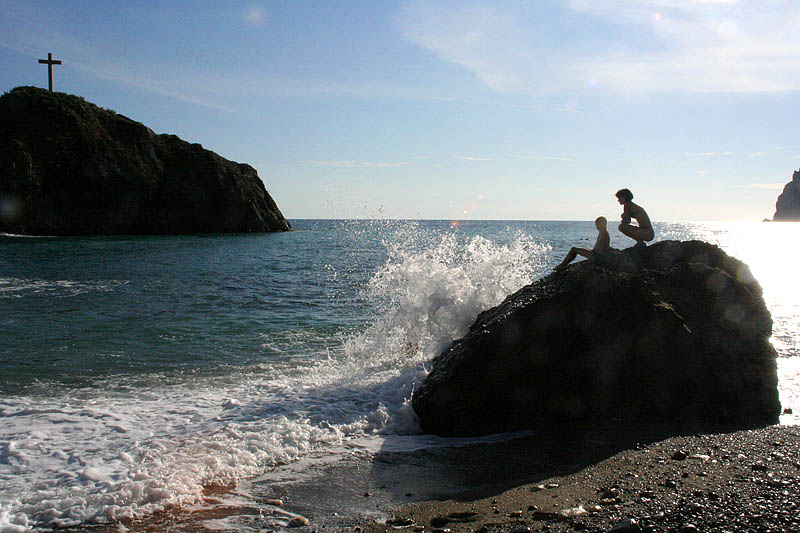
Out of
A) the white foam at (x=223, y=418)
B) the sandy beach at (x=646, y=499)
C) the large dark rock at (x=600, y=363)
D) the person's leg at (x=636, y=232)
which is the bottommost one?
the white foam at (x=223, y=418)

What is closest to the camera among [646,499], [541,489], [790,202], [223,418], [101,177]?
[646,499]

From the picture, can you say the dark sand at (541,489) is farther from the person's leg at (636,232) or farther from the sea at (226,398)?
the person's leg at (636,232)

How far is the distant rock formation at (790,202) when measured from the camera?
550 feet

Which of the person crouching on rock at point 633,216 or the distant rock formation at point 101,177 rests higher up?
the distant rock formation at point 101,177

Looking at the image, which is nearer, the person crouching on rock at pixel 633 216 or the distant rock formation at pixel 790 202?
the person crouching on rock at pixel 633 216

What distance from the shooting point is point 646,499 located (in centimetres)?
423

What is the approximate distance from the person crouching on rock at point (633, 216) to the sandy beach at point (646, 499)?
4983 mm

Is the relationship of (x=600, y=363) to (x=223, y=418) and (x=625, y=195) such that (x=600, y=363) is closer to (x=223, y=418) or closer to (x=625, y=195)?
(x=625, y=195)

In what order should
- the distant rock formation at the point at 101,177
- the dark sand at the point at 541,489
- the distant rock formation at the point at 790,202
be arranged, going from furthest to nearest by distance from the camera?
the distant rock formation at the point at 790,202 → the distant rock formation at the point at 101,177 → the dark sand at the point at 541,489

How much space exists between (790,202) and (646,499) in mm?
214888

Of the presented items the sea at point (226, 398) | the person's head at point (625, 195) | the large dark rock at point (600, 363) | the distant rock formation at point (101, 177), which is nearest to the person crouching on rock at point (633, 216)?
the person's head at point (625, 195)

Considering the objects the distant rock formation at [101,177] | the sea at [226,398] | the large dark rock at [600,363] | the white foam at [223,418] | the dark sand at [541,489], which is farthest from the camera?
the distant rock formation at [101,177]

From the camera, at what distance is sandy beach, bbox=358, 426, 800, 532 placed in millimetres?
3852

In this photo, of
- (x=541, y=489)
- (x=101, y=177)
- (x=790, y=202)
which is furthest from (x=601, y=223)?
(x=790, y=202)
